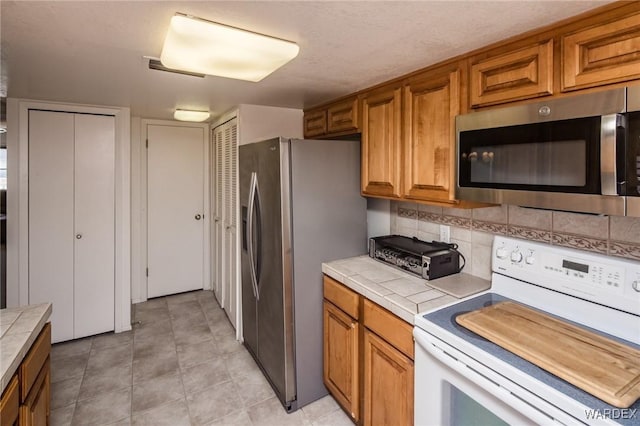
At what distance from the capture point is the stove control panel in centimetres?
125

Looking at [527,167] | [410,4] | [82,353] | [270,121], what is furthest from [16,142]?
[527,167]

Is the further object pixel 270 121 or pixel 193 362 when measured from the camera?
pixel 270 121

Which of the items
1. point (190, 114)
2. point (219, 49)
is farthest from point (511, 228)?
point (190, 114)

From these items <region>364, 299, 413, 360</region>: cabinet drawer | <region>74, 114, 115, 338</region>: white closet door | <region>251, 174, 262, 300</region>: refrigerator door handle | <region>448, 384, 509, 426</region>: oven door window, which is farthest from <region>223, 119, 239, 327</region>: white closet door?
<region>448, 384, 509, 426</region>: oven door window

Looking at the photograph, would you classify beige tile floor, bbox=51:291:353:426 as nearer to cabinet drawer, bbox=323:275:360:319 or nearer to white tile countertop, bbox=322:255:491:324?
cabinet drawer, bbox=323:275:360:319

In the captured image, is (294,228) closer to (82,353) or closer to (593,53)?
(593,53)

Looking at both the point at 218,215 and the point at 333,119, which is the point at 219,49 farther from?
the point at 218,215

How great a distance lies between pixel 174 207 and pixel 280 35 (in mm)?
3185

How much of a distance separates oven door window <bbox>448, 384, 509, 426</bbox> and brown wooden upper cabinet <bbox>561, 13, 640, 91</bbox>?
1.20 metres

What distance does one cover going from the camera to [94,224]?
307 centimetres

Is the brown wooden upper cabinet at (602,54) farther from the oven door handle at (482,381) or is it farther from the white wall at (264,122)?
the white wall at (264,122)

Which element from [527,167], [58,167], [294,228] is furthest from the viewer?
[58,167]

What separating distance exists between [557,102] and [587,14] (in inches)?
11.9

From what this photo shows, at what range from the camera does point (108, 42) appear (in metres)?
1.49
